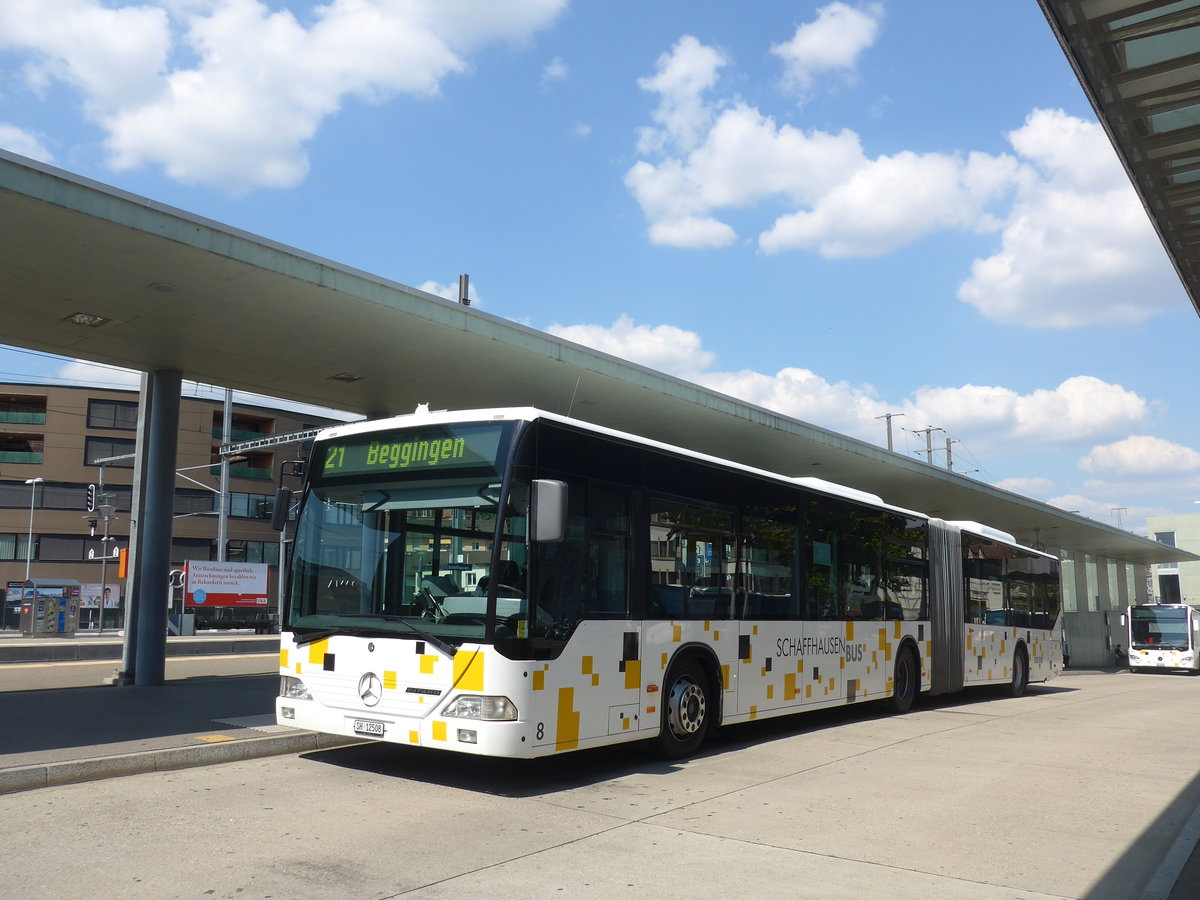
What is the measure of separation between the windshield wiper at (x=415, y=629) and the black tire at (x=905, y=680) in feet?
29.5

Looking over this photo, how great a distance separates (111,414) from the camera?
64188 millimetres

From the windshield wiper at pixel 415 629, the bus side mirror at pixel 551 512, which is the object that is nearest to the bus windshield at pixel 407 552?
the windshield wiper at pixel 415 629

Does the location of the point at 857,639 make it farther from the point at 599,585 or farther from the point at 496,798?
the point at 496,798

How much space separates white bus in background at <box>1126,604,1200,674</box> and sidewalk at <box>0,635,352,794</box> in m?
34.4

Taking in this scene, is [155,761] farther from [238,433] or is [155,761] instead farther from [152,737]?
[238,433]

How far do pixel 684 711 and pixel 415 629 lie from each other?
317cm

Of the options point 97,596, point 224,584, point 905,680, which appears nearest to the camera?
point 905,680

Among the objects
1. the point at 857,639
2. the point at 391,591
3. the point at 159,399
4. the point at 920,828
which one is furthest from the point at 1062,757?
the point at 159,399

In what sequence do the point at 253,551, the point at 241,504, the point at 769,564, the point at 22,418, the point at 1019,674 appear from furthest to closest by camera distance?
the point at 253,551, the point at 241,504, the point at 22,418, the point at 1019,674, the point at 769,564

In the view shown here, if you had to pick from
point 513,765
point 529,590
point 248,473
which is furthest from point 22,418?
point 529,590

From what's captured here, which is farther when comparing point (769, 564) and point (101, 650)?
point (101, 650)

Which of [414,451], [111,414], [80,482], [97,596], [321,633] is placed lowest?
[97,596]

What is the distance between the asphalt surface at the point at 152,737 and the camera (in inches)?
279

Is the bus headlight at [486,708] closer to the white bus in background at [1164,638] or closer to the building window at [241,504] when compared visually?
the white bus in background at [1164,638]
